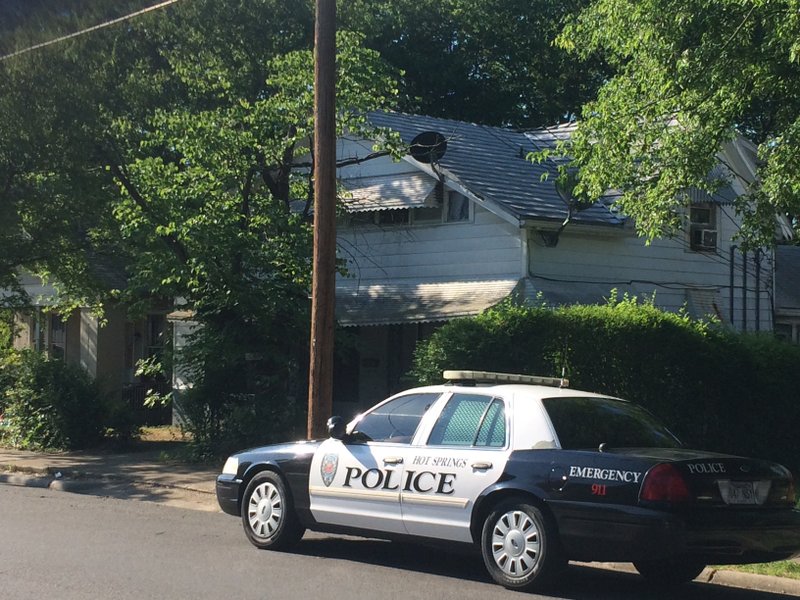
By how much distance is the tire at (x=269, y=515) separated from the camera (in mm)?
9375

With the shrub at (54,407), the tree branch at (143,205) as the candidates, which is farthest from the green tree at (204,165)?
the shrub at (54,407)

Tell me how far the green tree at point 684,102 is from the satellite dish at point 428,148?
4.19 m

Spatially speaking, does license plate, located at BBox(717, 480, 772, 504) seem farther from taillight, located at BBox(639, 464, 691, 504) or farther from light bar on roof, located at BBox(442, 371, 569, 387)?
light bar on roof, located at BBox(442, 371, 569, 387)

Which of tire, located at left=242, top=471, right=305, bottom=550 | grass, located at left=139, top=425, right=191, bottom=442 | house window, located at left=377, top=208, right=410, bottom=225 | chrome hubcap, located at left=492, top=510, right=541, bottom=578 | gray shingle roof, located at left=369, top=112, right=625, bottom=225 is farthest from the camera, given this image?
grass, located at left=139, top=425, right=191, bottom=442

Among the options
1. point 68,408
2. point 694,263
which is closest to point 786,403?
point 694,263

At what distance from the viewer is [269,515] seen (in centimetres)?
951

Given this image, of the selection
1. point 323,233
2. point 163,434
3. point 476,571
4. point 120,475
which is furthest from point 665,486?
point 163,434

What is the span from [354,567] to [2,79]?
12.4m

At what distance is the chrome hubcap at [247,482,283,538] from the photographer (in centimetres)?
947

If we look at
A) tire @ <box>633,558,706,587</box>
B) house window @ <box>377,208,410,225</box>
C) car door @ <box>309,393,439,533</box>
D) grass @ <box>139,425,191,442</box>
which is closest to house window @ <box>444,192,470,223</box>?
house window @ <box>377,208,410,225</box>

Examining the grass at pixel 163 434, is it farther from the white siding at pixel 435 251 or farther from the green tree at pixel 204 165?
the white siding at pixel 435 251

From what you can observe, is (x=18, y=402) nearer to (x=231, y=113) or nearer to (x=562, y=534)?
(x=231, y=113)

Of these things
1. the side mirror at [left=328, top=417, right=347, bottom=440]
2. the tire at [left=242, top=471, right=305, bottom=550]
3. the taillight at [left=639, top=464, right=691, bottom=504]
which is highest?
the side mirror at [left=328, top=417, right=347, bottom=440]

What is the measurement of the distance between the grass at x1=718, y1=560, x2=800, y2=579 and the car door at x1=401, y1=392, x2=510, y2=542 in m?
2.48
